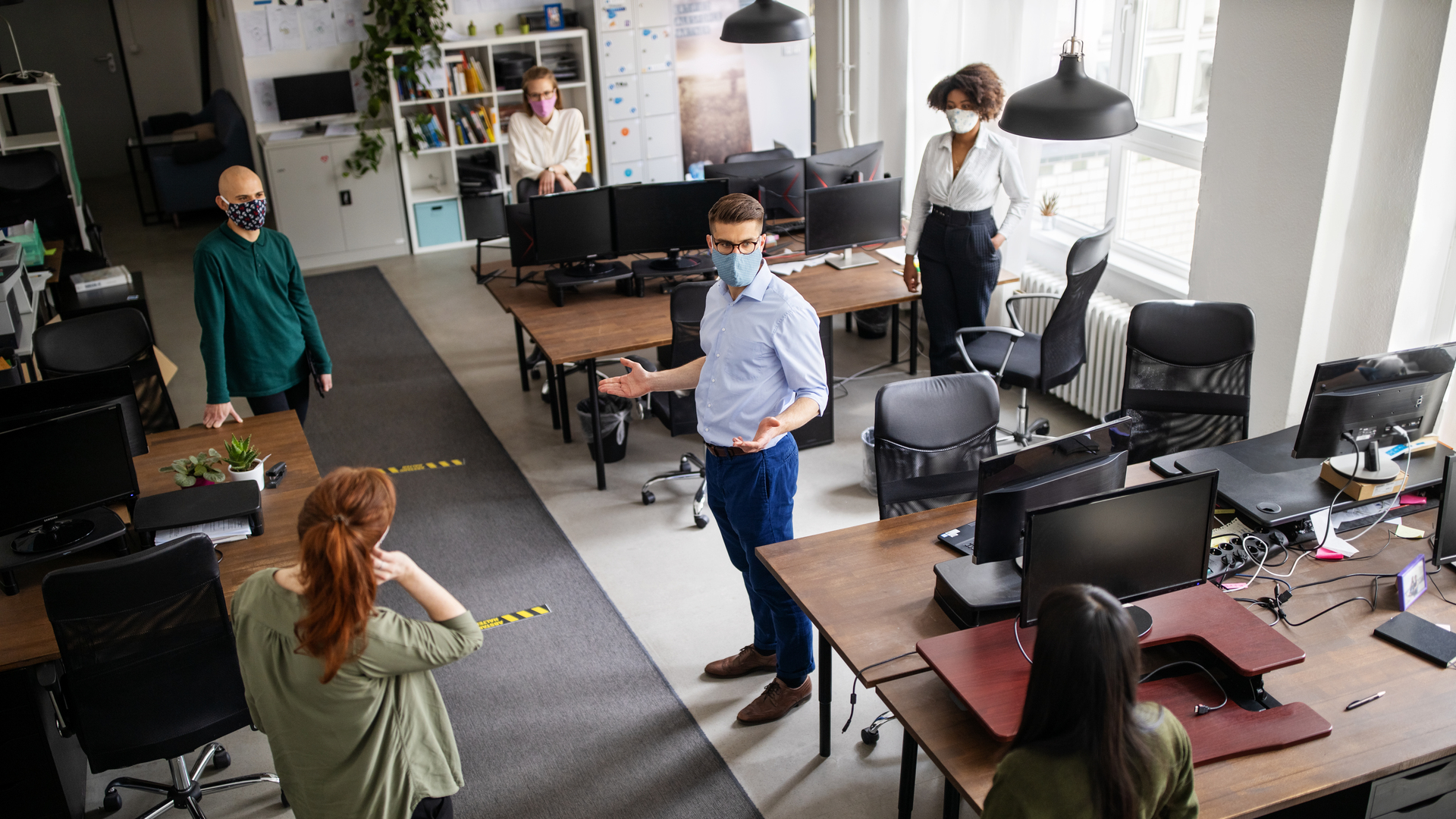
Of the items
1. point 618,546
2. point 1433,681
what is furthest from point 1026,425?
point 1433,681

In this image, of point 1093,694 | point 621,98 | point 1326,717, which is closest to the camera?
point 1093,694

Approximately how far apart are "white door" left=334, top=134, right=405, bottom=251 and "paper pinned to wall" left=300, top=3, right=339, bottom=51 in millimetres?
896

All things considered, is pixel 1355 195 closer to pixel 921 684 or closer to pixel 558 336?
pixel 921 684

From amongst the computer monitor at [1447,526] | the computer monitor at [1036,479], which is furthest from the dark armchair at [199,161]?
the computer monitor at [1447,526]

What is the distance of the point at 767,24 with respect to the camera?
21.7 feet

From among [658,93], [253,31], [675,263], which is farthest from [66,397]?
[658,93]

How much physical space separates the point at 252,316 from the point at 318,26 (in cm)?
569

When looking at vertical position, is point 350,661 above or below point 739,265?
below

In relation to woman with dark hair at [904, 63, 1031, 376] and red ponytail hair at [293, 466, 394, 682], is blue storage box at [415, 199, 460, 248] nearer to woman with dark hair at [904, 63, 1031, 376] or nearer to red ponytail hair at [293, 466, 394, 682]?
woman with dark hair at [904, 63, 1031, 376]

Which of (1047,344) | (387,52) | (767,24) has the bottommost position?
(1047,344)

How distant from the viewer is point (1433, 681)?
277 cm

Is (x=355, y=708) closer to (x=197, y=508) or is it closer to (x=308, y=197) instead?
(x=197, y=508)

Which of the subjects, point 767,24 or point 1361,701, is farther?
point 767,24

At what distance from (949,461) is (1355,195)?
2.12 metres
